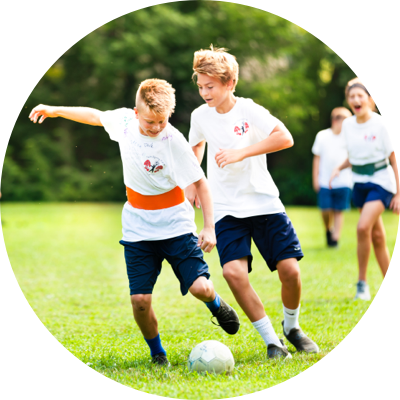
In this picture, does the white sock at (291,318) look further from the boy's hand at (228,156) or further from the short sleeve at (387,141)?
the short sleeve at (387,141)

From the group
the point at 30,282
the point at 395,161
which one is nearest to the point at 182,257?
the point at 395,161

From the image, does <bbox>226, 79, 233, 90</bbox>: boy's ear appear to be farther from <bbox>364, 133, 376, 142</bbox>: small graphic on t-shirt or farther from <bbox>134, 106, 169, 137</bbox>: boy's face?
<bbox>364, 133, 376, 142</bbox>: small graphic on t-shirt

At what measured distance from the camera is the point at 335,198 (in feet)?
25.9

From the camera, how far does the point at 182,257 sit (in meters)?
3.07

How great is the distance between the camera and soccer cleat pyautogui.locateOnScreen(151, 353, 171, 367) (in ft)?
10.4

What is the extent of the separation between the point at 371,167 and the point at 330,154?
10.6ft

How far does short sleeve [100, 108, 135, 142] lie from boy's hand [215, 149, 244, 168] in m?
0.58

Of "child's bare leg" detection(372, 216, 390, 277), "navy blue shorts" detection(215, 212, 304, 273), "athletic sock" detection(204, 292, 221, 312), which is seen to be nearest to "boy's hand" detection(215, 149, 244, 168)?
"navy blue shorts" detection(215, 212, 304, 273)

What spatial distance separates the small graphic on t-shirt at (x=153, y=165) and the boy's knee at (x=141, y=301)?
71cm

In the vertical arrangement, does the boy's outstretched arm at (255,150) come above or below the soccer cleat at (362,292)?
above

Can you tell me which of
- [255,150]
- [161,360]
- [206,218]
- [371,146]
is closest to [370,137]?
[371,146]

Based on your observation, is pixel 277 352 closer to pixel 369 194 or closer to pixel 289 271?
pixel 289 271

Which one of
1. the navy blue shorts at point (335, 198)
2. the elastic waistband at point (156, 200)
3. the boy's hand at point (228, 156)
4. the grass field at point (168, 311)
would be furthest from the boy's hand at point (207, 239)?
the navy blue shorts at point (335, 198)

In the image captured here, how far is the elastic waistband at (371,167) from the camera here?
176 inches
